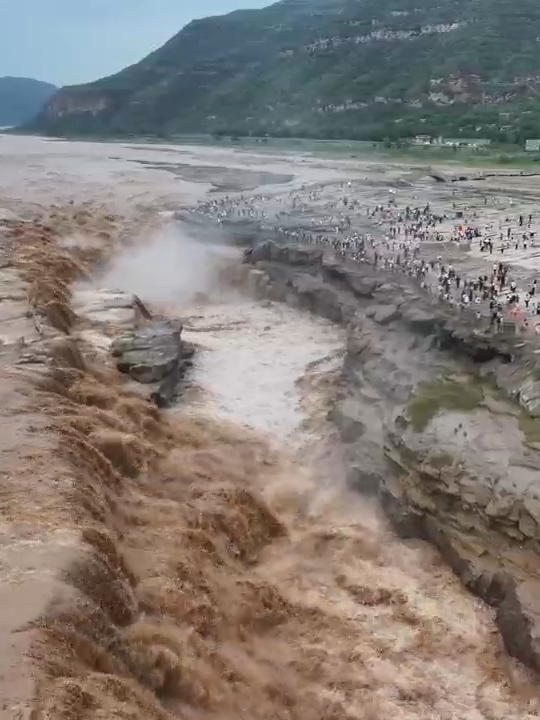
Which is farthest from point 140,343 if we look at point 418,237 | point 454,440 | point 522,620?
point 418,237

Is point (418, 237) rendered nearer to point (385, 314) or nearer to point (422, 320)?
point (385, 314)

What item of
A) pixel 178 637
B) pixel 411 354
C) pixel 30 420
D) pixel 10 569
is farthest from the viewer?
pixel 411 354

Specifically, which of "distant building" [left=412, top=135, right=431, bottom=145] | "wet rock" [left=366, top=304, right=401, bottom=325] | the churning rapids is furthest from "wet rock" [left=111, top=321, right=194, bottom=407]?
"distant building" [left=412, top=135, right=431, bottom=145]

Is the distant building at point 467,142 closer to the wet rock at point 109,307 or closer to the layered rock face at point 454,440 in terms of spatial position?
the wet rock at point 109,307

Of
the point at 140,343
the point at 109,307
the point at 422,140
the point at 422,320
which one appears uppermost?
the point at 422,140

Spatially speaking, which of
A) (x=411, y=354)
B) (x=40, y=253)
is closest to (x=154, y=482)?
(x=411, y=354)

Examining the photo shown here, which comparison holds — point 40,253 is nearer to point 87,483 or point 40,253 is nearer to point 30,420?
point 30,420

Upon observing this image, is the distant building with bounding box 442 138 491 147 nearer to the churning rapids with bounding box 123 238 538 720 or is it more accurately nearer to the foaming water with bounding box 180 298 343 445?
the foaming water with bounding box 180 298 343 445
